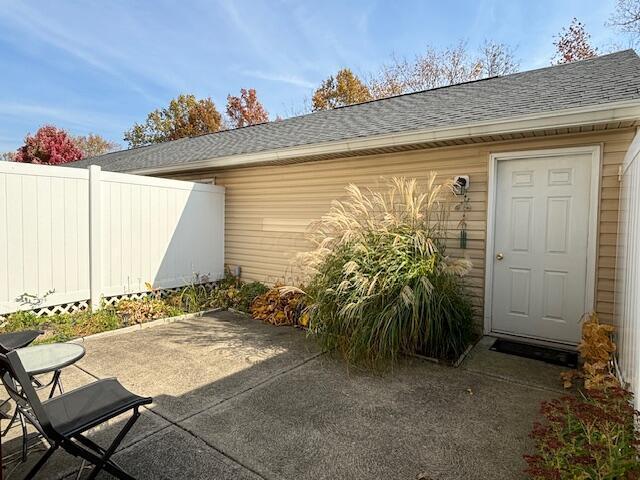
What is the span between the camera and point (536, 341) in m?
4.58

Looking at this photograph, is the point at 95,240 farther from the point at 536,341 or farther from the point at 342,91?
the point at 342,91

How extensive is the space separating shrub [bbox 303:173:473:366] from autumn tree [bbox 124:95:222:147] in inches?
798

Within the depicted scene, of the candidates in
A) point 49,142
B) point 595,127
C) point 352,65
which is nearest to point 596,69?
point 595,127

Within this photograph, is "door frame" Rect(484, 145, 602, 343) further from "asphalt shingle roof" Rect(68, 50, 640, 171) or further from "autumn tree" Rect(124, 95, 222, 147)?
"autumn tree" Rect(124, 95, 222, 147)

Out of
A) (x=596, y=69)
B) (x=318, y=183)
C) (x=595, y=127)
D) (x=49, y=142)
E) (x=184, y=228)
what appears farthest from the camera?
(x=49, y=142)

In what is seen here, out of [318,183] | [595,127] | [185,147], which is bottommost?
[318,183]

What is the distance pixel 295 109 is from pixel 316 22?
1145 centimetres

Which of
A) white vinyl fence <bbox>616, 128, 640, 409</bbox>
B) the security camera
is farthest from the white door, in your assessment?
white vinyl fence <bbox>616, 128, 640, 409</bbox>

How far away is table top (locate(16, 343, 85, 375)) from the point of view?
2.43 metres

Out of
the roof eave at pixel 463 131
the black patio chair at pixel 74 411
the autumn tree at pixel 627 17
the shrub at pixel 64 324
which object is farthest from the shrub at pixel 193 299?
the autumn tree at pixel 627 17

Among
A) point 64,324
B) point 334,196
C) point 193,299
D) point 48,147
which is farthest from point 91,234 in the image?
point 48,147

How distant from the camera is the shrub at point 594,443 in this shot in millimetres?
1668

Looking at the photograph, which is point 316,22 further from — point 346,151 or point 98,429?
point 98,429

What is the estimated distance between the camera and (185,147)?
10.3 metres
